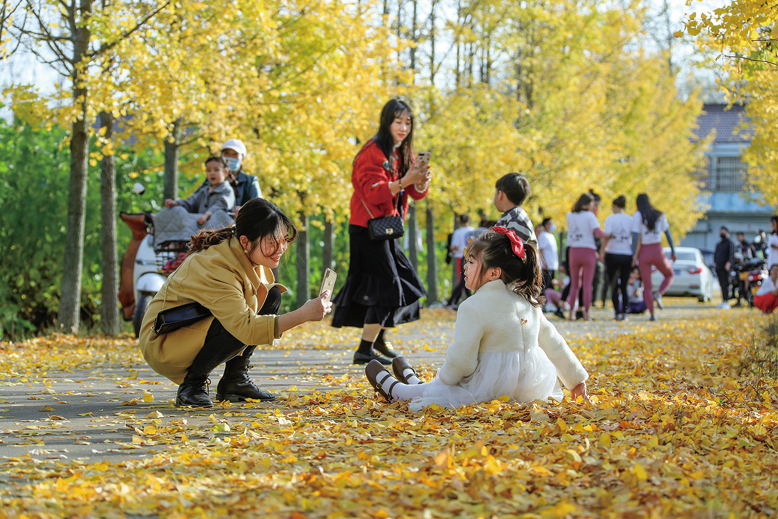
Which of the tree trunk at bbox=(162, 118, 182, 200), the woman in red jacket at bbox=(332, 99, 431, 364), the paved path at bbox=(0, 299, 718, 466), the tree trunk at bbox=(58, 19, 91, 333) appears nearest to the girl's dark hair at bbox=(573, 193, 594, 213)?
the paved path at bbox=(0, 299, 718, 466)

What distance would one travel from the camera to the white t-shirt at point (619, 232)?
717 inches

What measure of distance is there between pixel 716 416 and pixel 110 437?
10.4ft

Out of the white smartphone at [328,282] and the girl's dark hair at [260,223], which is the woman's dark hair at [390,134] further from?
the white smartphone at [328,282]

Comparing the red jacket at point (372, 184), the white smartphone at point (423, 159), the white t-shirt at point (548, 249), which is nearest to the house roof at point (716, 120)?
the white t-shirt at point (548, 249)

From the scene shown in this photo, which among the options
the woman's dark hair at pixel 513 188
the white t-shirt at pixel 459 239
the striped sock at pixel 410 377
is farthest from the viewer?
the white t-shirt at pixel 459 239

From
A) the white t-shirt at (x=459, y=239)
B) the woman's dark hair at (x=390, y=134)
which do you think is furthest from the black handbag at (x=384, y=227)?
the white t-shirt at (x=459, y=239)

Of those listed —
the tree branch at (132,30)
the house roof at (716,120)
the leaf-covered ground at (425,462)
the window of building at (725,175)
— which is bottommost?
the leaf-covered ground at (425,462)

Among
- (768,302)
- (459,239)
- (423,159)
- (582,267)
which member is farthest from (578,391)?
(459,239)

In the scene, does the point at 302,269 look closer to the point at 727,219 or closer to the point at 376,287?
the point at 376,287

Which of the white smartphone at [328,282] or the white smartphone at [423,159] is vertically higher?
the white smartphone at [423,159]

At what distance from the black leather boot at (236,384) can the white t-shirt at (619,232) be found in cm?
1252

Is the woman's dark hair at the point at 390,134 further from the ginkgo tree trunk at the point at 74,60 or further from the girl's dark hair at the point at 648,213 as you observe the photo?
the girl's dark hair at the point at 648,213

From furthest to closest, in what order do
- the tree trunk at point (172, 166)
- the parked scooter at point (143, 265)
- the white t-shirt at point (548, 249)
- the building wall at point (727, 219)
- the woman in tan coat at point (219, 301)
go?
the building wall at point (727, 219) < the white t-shirt at point (548, 249) < the tree trunk at point (172, 166) < the parked scooter at point (143, 265) < the woman in tan coat at point (219, 301)

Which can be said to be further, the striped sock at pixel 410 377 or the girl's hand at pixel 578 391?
the striped sock at pixel 410 377
